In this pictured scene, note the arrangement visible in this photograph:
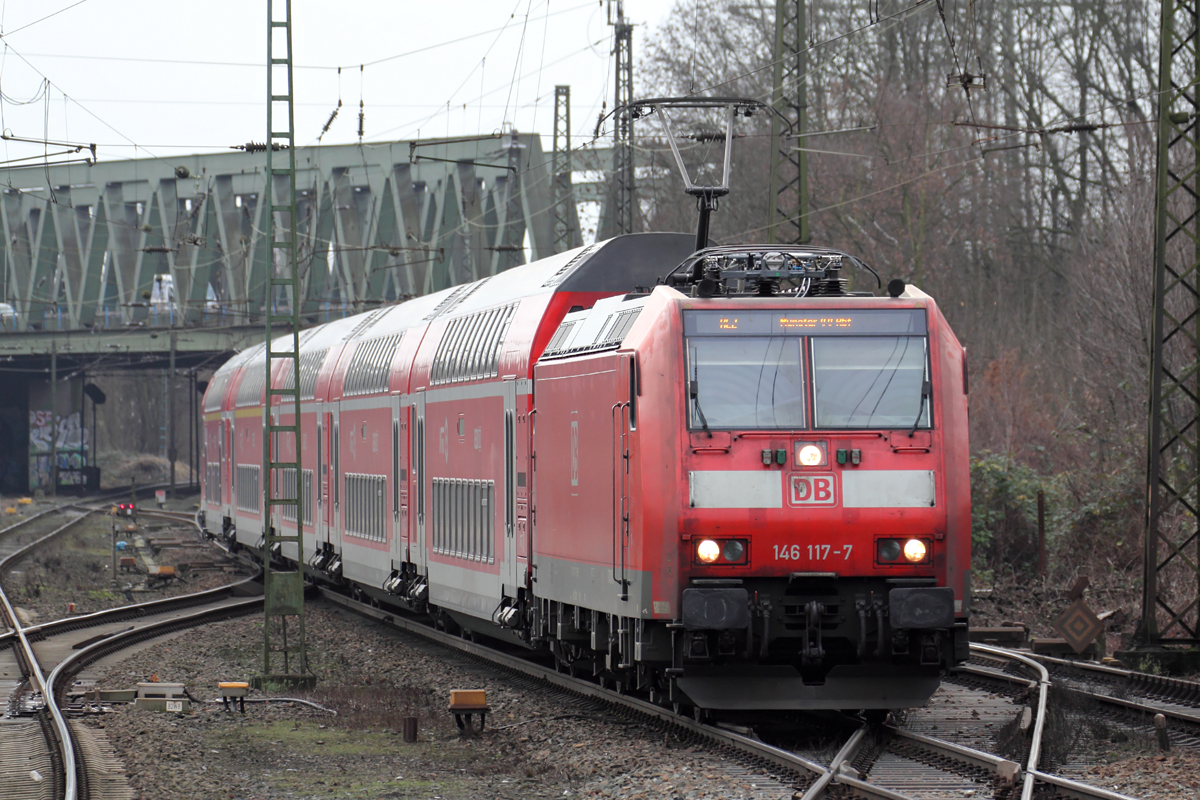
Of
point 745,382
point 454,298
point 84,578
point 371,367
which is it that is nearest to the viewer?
point 745,382

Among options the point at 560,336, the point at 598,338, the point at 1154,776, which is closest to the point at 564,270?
the point at 560,336

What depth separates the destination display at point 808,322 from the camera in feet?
38.8

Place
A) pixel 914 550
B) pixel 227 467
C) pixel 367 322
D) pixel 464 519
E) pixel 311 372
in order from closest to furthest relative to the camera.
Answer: pixel 914 550 → pixel 464 519 → pixel 367 322 → pixel 311 372 → pixel 227 467

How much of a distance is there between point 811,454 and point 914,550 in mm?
1010

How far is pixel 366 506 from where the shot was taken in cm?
2344

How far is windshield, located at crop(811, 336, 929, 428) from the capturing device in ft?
38.4

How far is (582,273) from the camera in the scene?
629 inches

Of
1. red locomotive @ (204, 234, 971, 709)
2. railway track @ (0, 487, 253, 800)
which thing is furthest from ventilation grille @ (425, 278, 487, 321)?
red locomotive @ (204, 234, 971, 709)

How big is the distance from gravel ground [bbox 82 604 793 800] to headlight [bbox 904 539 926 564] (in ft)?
6.60

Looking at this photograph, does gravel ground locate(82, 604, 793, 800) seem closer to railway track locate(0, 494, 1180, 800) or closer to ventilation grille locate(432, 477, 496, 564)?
railway track locate(0, 494, 1180, 800)

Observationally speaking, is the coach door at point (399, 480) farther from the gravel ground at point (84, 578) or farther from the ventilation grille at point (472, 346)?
the gravel ground at point (84, 578)

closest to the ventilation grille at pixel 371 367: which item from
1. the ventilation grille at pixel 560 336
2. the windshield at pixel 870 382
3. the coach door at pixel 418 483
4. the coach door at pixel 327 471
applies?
the coach door at pixel 327 471

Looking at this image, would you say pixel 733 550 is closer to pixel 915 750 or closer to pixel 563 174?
pixel 915 750

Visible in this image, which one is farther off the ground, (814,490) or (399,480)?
(814,490)
